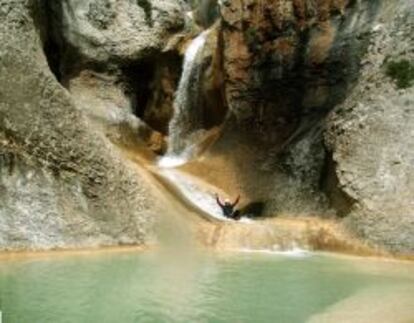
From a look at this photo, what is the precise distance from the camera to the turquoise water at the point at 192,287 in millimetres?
15828

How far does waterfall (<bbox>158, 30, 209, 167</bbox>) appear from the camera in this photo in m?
34.9

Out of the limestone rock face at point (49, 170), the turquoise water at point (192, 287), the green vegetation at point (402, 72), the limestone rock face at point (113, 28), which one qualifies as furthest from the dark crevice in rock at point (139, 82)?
the turquoise water at point (192, 287)

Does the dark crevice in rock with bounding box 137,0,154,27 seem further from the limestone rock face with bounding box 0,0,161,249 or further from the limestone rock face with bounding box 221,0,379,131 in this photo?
the limestone rock face with bounding box 0,0,161,249

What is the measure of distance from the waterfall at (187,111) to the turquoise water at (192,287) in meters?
11.1

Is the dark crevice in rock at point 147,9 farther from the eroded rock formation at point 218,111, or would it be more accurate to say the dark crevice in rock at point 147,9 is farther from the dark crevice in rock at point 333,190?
the dark crevice in rock at point 333,190

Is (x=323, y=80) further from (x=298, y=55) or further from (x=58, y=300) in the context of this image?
(x=58, y=300)

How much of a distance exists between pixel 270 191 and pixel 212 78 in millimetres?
7471

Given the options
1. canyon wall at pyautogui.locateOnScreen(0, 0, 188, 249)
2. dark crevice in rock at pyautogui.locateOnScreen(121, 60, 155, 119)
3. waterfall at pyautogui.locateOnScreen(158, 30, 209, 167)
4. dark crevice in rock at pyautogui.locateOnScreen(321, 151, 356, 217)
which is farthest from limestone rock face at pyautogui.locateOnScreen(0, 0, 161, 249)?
dark crevice in rock at pyautogui.locateOnScreen(121, 60, 155, 119)

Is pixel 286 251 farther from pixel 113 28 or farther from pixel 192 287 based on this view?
pixel 113 28

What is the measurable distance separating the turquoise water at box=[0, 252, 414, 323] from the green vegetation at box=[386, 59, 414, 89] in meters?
6.42

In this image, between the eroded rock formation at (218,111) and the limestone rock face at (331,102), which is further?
the limestone rock face at (331,102)

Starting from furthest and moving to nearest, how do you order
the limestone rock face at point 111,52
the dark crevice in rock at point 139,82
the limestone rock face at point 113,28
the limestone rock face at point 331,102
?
1. the dark crevice in rock at point 139,82
2. the limestone rock face at point 113,28
3. the limestone rock face at point 111,52
4. the limestone rock face at point 331,102

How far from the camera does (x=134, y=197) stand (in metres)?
25.7

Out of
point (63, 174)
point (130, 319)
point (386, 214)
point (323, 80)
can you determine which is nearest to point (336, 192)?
point (386, 214)
